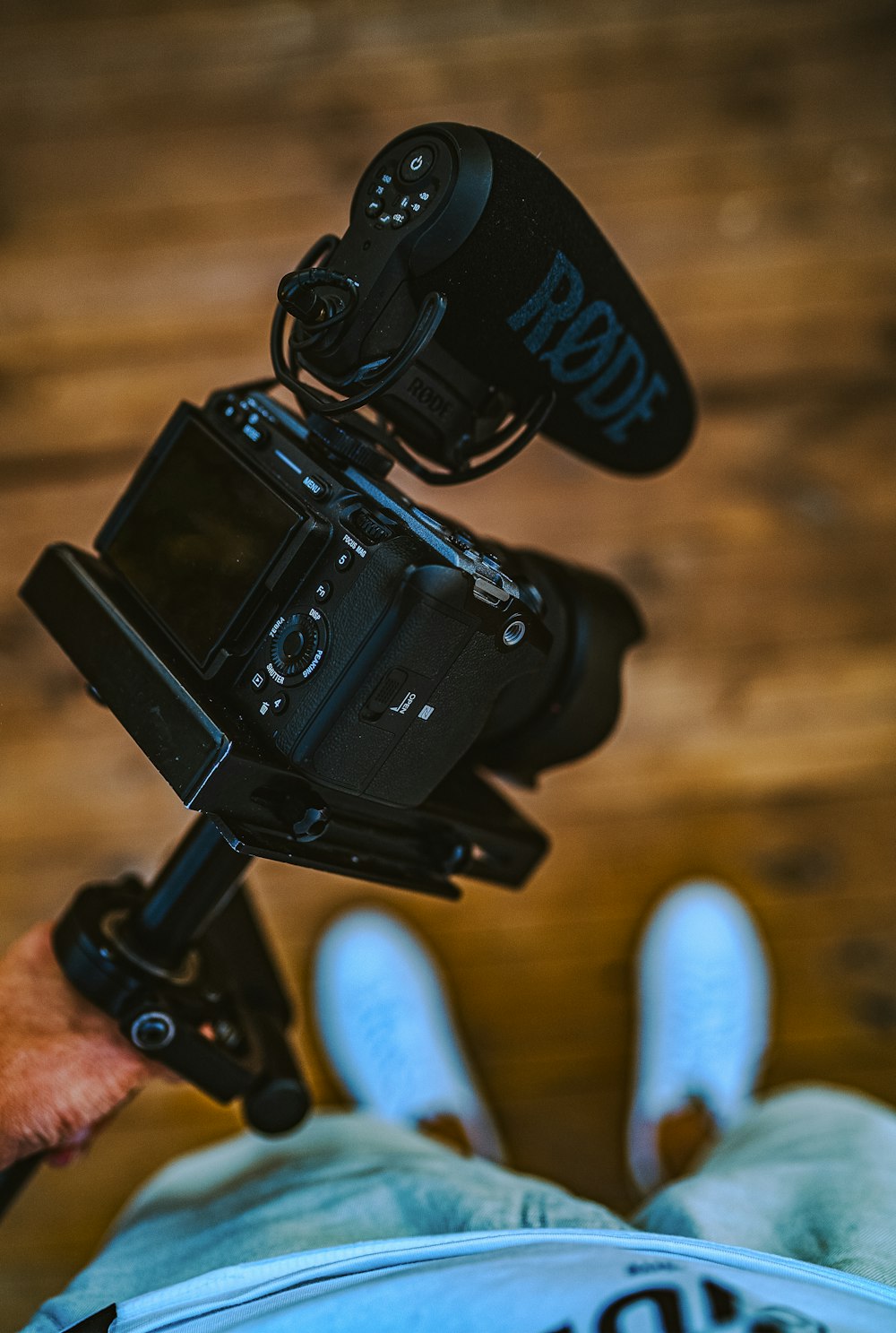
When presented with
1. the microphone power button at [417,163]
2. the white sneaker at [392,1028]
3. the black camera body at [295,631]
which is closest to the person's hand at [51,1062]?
the black camera body at [295,631]

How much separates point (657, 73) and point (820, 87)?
0.22 metres

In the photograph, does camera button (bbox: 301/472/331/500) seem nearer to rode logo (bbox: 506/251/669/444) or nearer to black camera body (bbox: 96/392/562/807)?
black camera body (bbox: 96/392/562/807)

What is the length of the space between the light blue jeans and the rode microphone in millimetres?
534

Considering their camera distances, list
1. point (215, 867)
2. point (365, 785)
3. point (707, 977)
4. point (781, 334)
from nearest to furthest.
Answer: point (365, 785)
point (215, 867)
point (707, 977)
point (781, 334)

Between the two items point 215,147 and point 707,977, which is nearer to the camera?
point 707,977

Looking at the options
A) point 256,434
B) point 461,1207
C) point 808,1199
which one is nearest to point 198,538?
point 256,434

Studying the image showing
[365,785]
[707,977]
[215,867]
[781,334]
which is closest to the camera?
[365,785]

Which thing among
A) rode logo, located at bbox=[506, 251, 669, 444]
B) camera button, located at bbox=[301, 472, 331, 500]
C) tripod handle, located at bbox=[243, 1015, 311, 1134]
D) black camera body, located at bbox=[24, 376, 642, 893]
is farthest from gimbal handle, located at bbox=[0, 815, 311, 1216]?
rode logo, located at bbox=[506, 251, 669, 444]

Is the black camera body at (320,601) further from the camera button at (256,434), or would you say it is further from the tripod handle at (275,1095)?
the tripod handle at (275,1095)

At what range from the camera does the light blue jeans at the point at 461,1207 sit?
710mm

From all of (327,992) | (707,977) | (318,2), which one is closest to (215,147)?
(318,2)

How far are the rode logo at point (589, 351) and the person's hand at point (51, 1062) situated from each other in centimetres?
58

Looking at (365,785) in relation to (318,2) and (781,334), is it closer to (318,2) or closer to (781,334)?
(781,334)

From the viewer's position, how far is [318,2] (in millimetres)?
1414
